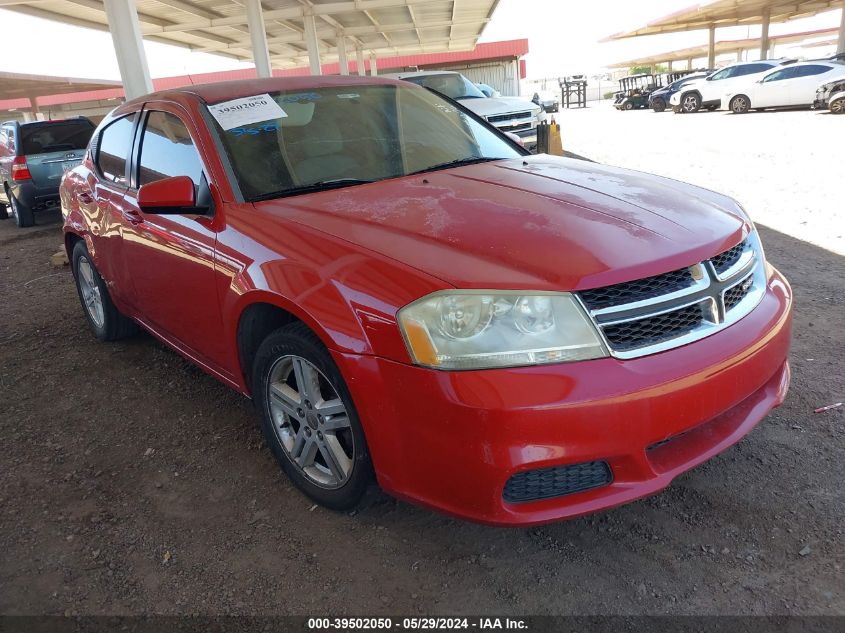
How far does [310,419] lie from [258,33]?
15300 mm

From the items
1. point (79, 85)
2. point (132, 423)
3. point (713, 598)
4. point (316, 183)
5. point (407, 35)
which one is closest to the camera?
point (713, 598)

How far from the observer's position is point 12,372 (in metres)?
4.26

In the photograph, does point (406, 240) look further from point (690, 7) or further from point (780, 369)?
point (690, 7)

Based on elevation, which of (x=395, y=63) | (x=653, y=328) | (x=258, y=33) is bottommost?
(x=653, y=328)

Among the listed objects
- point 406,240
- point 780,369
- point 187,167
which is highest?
point 187,167

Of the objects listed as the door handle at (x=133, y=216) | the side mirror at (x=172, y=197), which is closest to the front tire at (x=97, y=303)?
the door handle at (x=133, y=216)

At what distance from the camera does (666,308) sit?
1932 mm

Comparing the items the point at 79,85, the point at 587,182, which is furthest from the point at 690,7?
the point at 587,182

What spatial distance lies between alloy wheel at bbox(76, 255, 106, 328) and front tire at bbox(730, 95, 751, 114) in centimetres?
2163

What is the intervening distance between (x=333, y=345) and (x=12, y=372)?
328 cm

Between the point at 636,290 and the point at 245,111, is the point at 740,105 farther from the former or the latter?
the point at 636,290

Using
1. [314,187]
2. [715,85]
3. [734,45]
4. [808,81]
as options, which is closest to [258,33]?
[314,187]

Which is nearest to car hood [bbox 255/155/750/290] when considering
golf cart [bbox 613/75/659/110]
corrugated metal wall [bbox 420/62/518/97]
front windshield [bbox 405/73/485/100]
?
front windshield [bbox 405/73/485/100]

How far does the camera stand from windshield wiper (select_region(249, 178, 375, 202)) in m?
2.65
